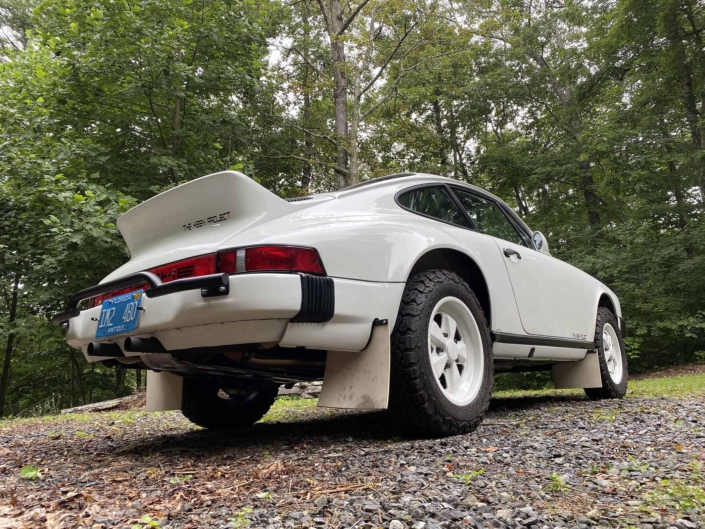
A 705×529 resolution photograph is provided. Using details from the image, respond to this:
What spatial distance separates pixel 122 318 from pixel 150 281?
0.94 ft

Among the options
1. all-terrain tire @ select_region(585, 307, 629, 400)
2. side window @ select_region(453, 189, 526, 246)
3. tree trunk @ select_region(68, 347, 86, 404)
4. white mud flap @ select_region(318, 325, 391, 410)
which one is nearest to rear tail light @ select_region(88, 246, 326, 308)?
white mud flap @ select_region(318, 325, 391, 410)

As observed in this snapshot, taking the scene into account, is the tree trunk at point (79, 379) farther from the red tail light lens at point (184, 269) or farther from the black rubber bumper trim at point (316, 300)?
the black rubber bumper trim at point (316, 300)

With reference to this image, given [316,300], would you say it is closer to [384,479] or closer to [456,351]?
[384,479]

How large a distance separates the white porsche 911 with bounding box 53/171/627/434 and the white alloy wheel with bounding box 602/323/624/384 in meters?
1.75

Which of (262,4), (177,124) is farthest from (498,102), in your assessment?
(177,124)

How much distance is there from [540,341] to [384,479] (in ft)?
7.42

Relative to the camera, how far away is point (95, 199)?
258 inches

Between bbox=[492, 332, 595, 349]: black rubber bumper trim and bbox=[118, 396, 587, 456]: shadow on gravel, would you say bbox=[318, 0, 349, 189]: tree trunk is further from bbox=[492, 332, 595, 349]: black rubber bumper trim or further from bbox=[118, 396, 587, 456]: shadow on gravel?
bbox=[118, 396, 587, 456]: shadow on gravel

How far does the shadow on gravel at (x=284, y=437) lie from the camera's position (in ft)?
8.59

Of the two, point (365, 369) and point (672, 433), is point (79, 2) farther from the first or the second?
point (672, 433)

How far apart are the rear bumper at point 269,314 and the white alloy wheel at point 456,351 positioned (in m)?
0.50

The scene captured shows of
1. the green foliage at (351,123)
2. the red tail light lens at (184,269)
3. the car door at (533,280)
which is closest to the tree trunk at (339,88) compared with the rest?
the green foliage at (351,123)

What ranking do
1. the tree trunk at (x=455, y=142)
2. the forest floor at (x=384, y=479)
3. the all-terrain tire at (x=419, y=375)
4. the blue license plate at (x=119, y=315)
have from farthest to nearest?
the tree trunk at (x=455, y=142) → the all-terrain tire at (x=419, y=375) → the blue license plate at (x=119, y=315) → the forest floor at (x=384, y=479)

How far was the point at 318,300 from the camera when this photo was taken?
84.9 inches
